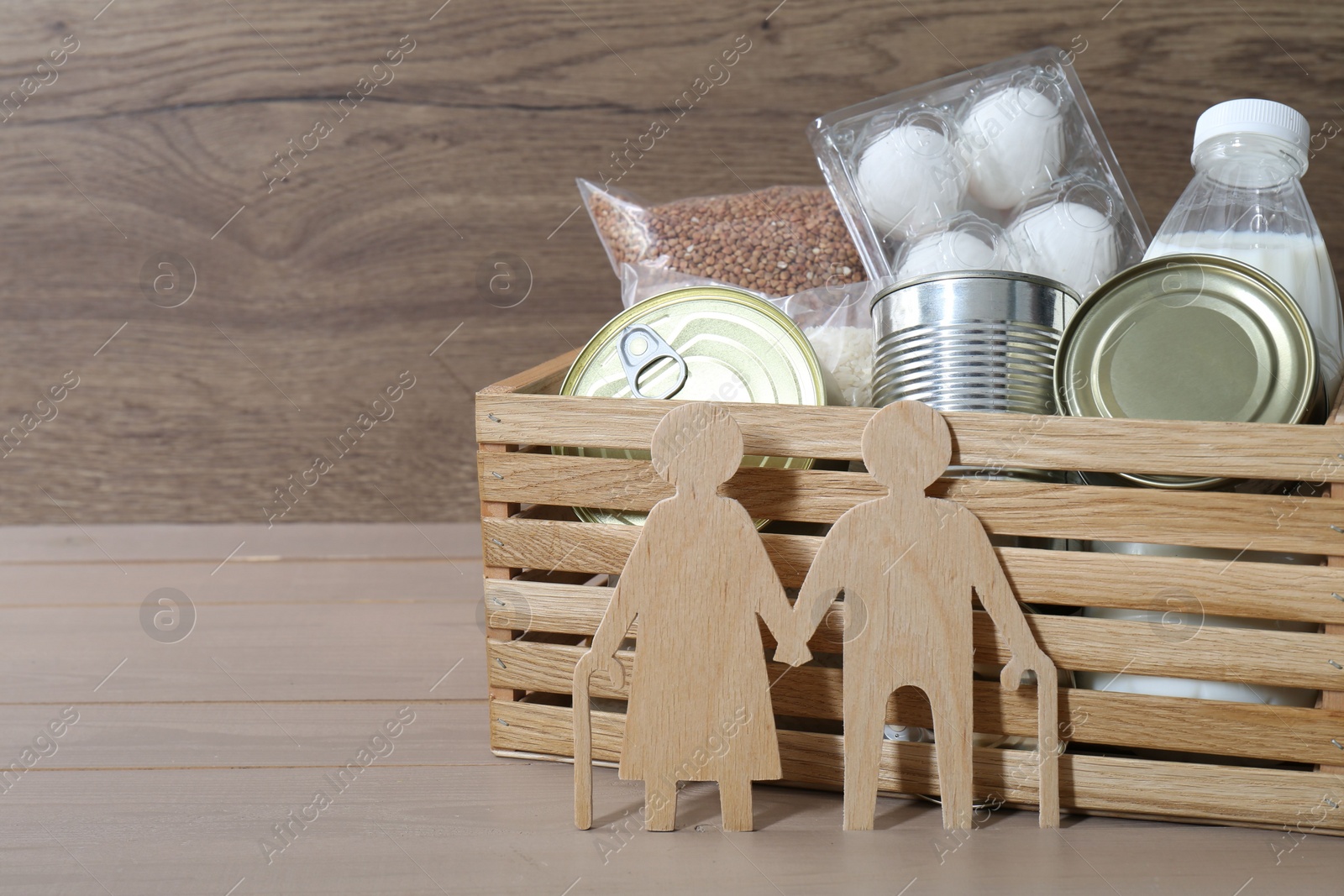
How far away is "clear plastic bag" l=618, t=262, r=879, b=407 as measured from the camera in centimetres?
85

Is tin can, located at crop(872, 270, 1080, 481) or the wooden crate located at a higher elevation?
tin can, located at crop(872, 270, 1080, 481)

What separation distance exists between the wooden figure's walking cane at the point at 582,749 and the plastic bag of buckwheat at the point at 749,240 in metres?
0.41

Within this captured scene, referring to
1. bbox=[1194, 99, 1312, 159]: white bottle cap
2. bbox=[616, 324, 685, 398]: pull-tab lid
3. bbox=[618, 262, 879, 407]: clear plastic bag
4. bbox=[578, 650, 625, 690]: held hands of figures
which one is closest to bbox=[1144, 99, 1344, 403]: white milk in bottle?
bbox=[1194, 99, 1312, 159]: white bottle cap

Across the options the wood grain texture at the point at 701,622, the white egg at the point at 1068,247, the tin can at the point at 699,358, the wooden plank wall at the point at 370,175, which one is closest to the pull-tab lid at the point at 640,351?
the tin can at the point at 699,358

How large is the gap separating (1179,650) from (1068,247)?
1.14ft

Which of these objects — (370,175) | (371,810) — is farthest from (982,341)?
(370,175)

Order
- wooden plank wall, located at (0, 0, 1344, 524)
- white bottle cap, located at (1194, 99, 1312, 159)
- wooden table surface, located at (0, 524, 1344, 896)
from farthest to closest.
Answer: wooden plank wall, located at (0, 0, 1344, 524), white bottle cap, located at (1194, 99, 1312, 159), wooden table surface, located at (0, 524, 1344, 896)

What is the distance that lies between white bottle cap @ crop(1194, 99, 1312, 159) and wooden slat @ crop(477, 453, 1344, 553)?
0.86 ft

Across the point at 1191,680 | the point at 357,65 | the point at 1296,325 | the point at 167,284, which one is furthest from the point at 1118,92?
the point at 167,284

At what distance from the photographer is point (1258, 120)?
0.72 metres

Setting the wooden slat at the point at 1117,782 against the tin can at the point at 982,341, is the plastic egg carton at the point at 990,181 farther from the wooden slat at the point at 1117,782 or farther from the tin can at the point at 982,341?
the wooden slat at the point at 1117,782

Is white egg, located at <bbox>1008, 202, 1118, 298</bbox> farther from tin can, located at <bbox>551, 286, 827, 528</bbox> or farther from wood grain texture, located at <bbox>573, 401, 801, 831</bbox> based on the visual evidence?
wood grain texture, located at <bbox>573, 401, 801, 831</bbox>

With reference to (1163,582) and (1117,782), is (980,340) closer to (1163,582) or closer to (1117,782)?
(1163,582)

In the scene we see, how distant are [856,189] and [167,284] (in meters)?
0.86
